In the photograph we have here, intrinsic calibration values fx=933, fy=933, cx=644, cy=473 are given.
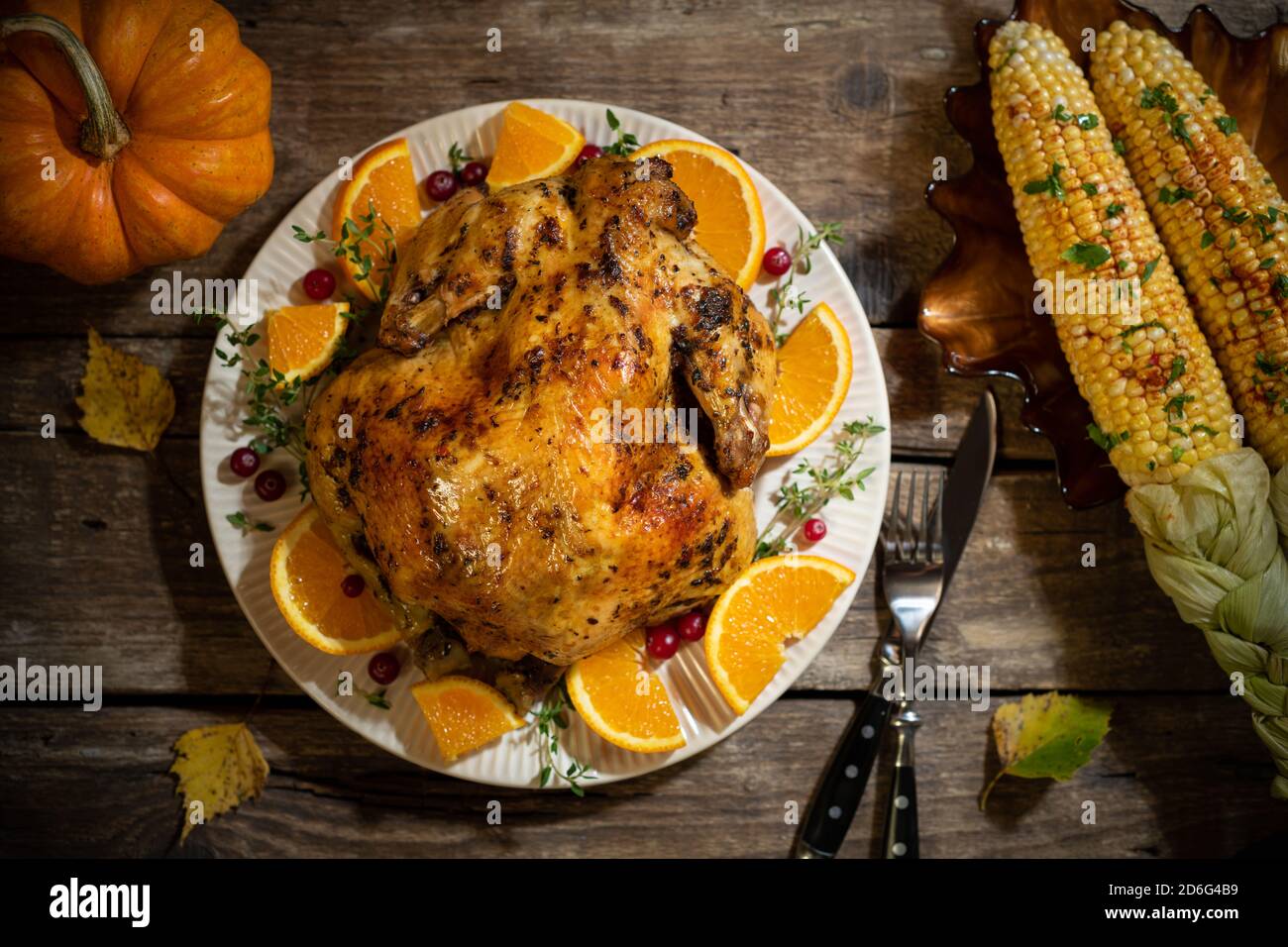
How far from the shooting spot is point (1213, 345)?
2.44m

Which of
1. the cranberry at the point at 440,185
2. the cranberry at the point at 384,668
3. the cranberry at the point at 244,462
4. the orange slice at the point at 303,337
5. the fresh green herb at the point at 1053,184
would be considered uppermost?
the cranberry at the point at 440,185

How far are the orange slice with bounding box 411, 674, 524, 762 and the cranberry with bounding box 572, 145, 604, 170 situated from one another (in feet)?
4.57

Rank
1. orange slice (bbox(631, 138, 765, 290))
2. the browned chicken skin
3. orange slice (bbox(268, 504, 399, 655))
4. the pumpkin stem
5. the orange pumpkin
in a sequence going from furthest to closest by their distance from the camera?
orange slice (bbox(631, 138, 765, 290)) → orange slice (bbox(268, 504, 399, 655)) → the orange pumpkin → the pumpkin stem → the browned chicken skin

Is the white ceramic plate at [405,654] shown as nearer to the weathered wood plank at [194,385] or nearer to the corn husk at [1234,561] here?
the weathered wood plank at [194,385]

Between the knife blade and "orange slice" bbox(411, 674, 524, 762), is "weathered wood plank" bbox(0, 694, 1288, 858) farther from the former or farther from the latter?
"orange slice" bbox(411, 674, 524, 762)

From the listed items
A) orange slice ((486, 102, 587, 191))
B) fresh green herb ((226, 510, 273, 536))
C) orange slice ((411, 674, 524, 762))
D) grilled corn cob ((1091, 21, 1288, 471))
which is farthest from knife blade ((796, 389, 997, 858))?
fresh green herb ((226, 510, 273, 536))

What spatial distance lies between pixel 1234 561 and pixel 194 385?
2.84m

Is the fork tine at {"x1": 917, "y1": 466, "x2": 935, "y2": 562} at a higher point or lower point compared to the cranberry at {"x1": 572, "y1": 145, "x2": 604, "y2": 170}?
lower

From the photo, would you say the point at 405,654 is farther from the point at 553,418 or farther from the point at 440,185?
the point at 440,185

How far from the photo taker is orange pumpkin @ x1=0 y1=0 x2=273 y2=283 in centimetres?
223

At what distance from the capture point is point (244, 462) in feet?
8.13

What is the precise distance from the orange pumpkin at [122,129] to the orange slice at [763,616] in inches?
65.4

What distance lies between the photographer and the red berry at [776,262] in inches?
99.3

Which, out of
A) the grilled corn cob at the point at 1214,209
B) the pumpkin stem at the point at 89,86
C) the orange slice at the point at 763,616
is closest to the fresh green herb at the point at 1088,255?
the grilled corn cob at the point at 1214,209
